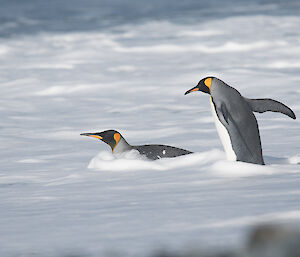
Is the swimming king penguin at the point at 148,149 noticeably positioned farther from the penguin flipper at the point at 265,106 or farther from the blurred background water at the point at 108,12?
the blurred background water at the point at 108,12

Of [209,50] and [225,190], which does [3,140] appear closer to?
[225,190]

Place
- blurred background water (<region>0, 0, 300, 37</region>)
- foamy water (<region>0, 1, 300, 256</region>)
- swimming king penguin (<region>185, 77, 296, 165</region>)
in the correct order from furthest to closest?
blurred background water (<region>0, 0, 300, 37</region>) → swimming king penguin (<region>185, 77, 296, 165</region>) → foamy water (<region>0, 1, 300, 256</region>)

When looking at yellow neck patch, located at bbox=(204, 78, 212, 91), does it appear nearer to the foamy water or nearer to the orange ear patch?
the foamy water

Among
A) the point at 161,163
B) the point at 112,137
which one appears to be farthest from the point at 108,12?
the point at 161,163

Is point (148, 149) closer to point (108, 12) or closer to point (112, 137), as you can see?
point (112, 137)

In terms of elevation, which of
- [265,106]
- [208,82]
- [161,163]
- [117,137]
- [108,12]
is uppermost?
[108,12]

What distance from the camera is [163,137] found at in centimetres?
716

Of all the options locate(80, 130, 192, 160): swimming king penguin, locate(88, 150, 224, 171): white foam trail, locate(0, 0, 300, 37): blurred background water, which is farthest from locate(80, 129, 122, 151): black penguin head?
locate(0, 0, 300, 37): blurred background water

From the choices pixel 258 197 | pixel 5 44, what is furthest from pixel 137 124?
pixel 5 44

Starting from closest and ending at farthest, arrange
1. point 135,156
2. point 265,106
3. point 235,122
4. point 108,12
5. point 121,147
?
point 235,122
point 265,106
point 135,156
point 121,147
point 108,12

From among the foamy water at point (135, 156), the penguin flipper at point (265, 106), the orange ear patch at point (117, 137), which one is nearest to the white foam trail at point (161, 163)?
the foamy water at point (135, 156)

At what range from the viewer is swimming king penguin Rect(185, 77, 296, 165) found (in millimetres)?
5062

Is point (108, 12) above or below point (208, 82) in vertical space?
above

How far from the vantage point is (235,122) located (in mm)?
5074
